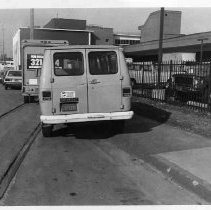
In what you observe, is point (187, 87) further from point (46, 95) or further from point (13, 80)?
point (13, 80)

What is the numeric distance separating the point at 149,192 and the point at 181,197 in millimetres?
454

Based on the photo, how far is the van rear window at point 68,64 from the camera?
9.49 metres

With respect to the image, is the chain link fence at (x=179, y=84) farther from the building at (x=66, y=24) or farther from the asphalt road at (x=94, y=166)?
the building at (x=66, y=24)

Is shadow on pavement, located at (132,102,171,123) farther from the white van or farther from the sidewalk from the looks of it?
the white van

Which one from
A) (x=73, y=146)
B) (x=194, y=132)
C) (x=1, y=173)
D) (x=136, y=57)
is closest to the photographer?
(x=1, y=173)

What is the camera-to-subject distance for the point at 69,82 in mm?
9414

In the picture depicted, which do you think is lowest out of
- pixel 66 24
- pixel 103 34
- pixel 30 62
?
pixel 30 62

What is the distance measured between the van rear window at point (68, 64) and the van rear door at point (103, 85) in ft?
0.67

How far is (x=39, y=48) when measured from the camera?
1923 centimetres

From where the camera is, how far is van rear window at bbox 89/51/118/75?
9.66m

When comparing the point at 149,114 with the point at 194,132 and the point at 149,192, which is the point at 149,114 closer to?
the point at 194,132

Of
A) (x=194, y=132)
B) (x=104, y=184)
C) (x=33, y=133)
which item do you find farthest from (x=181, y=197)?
(x=33, y=133)

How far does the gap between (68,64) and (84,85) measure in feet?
1.96

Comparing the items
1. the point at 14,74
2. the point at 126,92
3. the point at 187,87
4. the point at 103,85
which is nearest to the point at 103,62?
the point at 103,85
